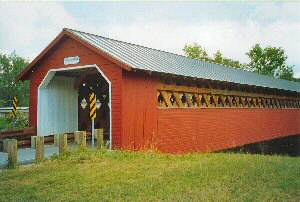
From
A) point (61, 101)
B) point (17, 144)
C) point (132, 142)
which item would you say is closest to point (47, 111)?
point (61, 101)

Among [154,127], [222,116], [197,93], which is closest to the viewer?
[154,127]

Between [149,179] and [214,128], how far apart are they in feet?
31.9

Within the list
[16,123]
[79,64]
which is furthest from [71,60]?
[16,123]

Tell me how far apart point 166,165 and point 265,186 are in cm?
286

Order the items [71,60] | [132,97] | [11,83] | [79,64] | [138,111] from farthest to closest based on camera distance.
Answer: [11,83], [71,60], [79,64], [138,111], [132,97]

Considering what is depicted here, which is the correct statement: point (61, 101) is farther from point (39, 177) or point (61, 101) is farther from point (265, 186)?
point (265, 186)

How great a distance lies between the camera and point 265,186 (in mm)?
7656

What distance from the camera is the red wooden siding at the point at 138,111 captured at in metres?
12.6

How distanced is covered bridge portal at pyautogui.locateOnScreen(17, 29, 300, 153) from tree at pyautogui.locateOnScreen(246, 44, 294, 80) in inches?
1810

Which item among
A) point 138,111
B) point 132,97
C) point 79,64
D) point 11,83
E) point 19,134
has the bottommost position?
point 19,134

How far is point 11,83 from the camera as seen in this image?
205 ft

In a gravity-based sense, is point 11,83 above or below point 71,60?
above

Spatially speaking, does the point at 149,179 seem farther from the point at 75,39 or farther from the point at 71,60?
the point at 71,60

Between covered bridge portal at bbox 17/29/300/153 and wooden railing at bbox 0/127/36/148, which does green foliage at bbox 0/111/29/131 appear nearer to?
covered bridge portal at bbox 17/29/300/153
